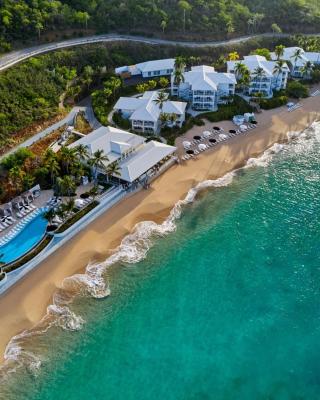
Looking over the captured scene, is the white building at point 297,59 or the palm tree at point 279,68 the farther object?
the white building at point 297,59

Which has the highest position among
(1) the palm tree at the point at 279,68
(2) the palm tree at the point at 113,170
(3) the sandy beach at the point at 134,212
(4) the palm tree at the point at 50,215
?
(1) the palm tree at the point at 279,68

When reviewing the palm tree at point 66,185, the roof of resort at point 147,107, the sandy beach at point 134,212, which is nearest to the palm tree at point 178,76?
the roof of resort at point 147,107

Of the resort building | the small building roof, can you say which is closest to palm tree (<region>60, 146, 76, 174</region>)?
the resort building

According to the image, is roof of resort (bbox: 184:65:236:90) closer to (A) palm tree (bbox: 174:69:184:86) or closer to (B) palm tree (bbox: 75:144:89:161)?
(A) palm tree (bbox: 174:69:184:86)

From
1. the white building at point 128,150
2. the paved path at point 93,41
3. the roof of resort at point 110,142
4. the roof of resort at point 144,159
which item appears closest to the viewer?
the roof of resort at point 144,159

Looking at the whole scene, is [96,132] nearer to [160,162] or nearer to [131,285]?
[160,162]

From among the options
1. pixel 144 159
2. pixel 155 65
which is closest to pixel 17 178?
pixel 144 159

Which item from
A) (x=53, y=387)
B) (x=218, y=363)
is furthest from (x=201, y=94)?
(x=53, y=387)

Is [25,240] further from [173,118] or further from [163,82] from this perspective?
[163,82]

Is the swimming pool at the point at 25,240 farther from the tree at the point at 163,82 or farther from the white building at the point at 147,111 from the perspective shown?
the tree at the point at 163,82
